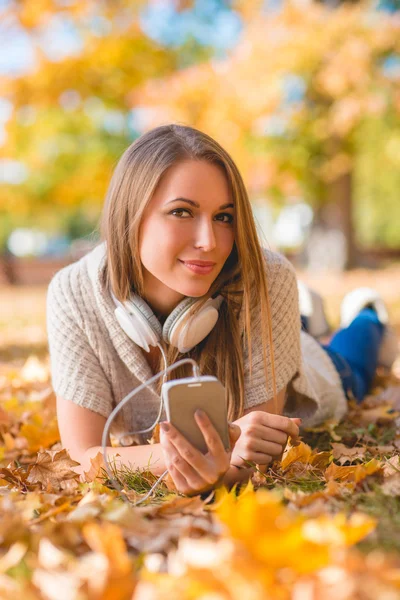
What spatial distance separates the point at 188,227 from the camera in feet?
6.40

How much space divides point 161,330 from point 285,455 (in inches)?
22.3

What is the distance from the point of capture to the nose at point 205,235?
1906 mm

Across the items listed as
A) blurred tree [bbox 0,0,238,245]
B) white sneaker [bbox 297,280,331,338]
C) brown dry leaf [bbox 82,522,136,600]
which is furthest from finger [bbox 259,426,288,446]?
blurred tree [bbox 0,0,238,245]

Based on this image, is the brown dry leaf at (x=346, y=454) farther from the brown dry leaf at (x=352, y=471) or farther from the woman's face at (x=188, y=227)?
the woman's face at (x=188, y=227)

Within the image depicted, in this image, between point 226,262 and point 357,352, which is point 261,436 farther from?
point 357,352

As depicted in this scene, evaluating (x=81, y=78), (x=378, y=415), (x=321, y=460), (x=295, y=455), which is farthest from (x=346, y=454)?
(x=81, y=78)

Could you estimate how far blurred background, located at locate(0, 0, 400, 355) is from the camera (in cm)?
1031

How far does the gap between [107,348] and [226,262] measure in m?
0.54

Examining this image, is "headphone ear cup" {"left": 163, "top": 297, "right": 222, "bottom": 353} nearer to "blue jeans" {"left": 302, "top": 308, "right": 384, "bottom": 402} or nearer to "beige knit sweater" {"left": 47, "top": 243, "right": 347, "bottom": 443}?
"beige knit sweater" {"left": 47, "top": 243, "right": 347, "bottom": 443}

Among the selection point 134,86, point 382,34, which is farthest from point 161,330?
point 134,86

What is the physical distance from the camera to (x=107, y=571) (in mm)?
1036

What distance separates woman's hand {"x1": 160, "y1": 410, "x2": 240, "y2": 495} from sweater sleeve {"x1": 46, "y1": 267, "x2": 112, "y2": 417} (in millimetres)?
670

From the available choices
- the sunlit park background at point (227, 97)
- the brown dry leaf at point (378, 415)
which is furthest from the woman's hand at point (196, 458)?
the sunlit park background at point (227, 97)

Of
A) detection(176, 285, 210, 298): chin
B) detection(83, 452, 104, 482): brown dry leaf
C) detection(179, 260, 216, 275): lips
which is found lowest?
detection(83, 452, 104, 482): brown dry leaf
